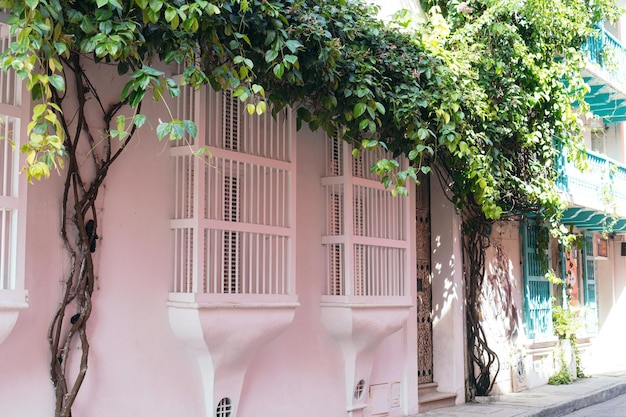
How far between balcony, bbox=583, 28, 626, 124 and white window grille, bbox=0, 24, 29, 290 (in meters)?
9.79

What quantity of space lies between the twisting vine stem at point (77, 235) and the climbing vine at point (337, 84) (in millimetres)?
14

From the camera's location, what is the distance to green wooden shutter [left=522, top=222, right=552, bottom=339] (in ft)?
43.7

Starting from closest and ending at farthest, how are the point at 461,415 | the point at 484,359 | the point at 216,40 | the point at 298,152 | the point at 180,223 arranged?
the point at 216,40, the point at 180,223, the point at 298,152, the point at 461,415, the point at 484,359

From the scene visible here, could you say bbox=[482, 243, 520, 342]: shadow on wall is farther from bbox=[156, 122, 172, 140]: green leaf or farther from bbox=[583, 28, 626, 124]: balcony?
bbox=[156, 122, 172, 140]: green leaf

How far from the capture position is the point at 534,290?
13.7m

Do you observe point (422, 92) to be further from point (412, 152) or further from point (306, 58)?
point (306, 58)

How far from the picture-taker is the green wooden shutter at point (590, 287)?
52.0 ft

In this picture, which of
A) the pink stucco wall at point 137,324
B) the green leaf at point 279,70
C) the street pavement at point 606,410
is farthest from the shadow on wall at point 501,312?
the green leaf at point 279,70

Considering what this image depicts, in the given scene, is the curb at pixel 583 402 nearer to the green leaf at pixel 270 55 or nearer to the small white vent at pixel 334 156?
the small white vent at pixel 334 156

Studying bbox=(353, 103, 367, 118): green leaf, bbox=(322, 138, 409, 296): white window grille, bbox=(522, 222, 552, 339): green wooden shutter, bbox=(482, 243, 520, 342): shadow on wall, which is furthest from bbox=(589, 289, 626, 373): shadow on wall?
bbox=(353, 103, 367, 118): green leaf

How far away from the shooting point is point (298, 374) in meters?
8.48

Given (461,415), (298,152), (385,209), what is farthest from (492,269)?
(298,152)

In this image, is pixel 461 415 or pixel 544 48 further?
pixel 544 48

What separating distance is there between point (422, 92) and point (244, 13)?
8.39 ft
